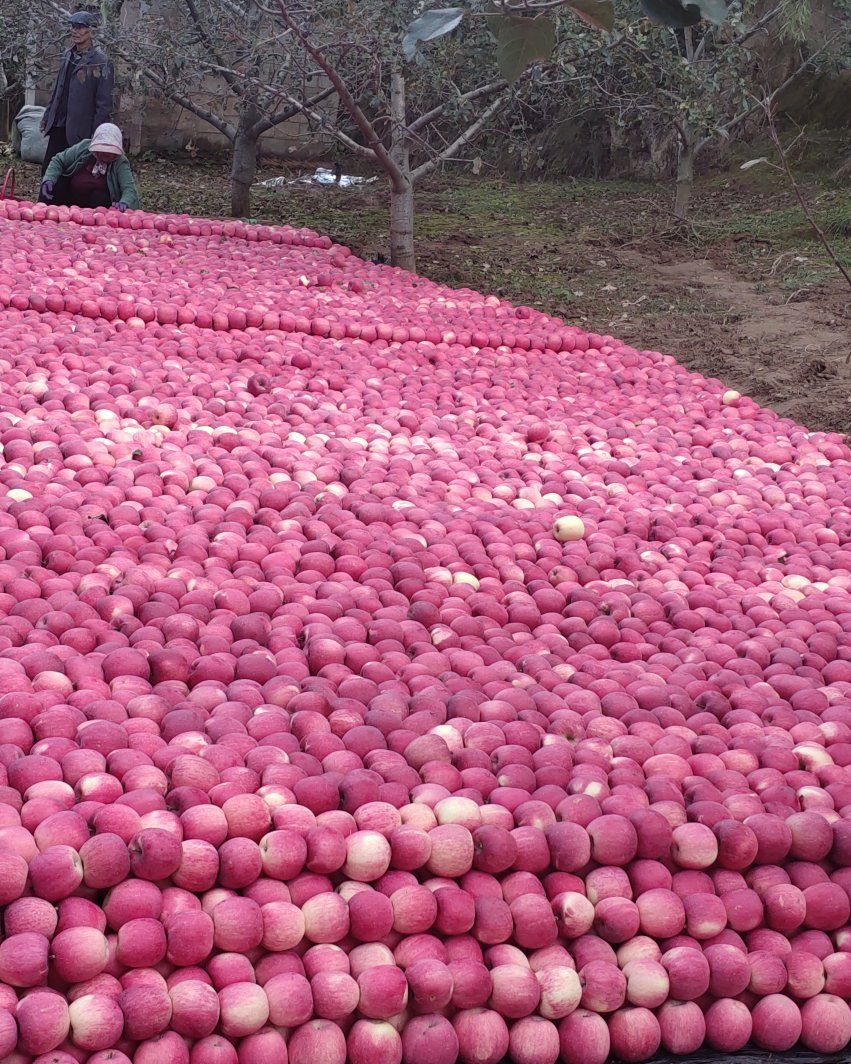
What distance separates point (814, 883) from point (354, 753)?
36.9 inches

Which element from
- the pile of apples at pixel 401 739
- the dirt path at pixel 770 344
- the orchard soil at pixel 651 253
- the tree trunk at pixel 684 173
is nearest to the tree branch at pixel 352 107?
the orchard soil at pixel 651 253

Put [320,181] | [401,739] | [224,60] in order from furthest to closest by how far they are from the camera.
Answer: [320,181], [224,60], [401,739]

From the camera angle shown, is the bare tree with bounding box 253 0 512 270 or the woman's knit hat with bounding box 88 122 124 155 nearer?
the bare tree with bounding box 253 0 512 270

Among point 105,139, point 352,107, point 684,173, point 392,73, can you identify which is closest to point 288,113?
point 105,139

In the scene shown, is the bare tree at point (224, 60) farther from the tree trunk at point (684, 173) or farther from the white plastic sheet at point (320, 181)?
the tree trunk at point (684, 173)

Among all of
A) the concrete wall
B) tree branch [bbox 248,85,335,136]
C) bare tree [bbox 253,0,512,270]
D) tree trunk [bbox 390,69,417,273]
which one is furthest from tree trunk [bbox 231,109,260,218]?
the concrete wall

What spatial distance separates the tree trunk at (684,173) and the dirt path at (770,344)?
1.80m

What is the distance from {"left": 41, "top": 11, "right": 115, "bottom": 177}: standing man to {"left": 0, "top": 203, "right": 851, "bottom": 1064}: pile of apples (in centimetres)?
557

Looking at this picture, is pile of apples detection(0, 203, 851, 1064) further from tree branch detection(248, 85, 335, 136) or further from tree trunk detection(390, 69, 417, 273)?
tree branch detection(248, 85, 335, 136)

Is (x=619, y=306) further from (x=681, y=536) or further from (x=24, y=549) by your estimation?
(x=24, y=549)

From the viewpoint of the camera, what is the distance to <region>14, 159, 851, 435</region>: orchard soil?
7.64m

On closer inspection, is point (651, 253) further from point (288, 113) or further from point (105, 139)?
point (105, 139)

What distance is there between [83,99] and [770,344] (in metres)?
6.28

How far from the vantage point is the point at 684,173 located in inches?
449
